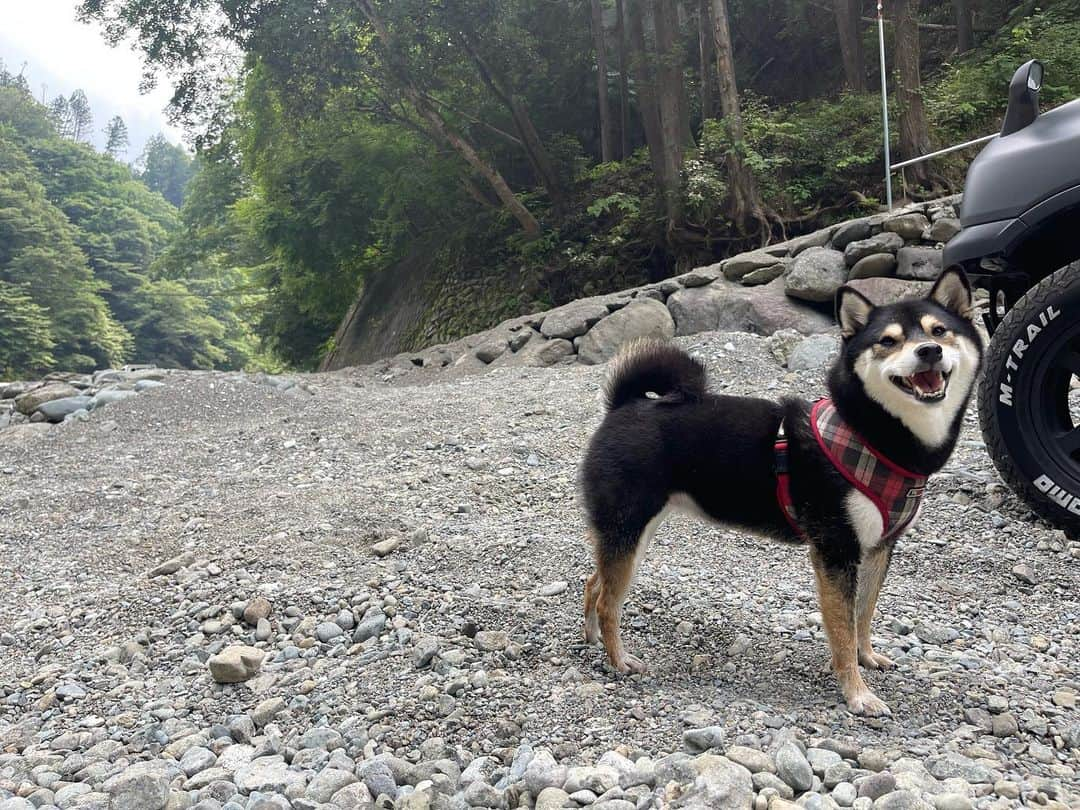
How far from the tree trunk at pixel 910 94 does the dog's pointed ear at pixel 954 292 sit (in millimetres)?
11908

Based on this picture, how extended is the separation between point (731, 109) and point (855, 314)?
12.5 metres

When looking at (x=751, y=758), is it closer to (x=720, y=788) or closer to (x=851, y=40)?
(x=720, y=788)

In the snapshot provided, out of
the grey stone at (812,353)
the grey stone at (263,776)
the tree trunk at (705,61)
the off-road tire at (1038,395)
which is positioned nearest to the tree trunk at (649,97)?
the tree trunk at (705,61)

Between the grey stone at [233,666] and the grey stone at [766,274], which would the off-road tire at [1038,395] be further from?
the grey stone at [766,274]

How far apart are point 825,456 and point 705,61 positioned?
674 inches

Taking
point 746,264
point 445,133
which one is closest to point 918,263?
point 746,264

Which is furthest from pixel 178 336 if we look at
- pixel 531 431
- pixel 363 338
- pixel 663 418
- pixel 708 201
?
pixel 663 418

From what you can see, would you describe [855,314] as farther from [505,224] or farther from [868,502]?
[505,224]

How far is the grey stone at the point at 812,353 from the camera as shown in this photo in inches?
314

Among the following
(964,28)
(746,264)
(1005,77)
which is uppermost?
(964,28)

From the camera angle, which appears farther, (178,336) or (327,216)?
(178,336)

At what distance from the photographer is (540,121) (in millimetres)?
19844

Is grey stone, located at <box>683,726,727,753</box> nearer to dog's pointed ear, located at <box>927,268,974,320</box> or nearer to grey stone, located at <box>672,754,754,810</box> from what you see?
grey stone, located at <box>672,754,754,810</box>

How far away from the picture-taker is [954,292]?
302 cm
